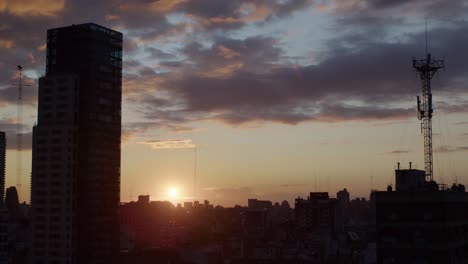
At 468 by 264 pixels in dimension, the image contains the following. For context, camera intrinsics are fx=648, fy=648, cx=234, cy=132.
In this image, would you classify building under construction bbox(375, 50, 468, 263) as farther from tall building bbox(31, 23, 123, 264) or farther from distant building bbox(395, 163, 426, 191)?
tall building bbox(31, 23, 123, 264)

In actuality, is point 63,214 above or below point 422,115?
below

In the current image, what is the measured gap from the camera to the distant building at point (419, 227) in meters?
55.6

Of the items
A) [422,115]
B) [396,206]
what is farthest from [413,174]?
[396,206]

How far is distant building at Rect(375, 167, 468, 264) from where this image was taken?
5559 centimetres

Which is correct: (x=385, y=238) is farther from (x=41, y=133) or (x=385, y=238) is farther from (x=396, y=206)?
(x=41, y=133)

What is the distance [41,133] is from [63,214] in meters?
21.5

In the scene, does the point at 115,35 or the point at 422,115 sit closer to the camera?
the point at 422,115

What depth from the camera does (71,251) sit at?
155m

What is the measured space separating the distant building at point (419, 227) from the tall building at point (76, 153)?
112m

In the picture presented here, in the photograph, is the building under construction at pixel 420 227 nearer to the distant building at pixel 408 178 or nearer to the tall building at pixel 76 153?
the distant building at pixel 408 178

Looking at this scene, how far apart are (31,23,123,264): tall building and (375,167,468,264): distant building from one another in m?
112

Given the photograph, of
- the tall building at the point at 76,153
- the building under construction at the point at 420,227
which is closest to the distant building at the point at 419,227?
the building under construction at the point at 420,227

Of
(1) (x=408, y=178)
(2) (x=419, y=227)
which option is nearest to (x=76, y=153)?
(1) (x=408, y=178)

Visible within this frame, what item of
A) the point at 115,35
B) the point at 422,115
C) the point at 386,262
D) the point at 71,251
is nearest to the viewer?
the point at 386,262
